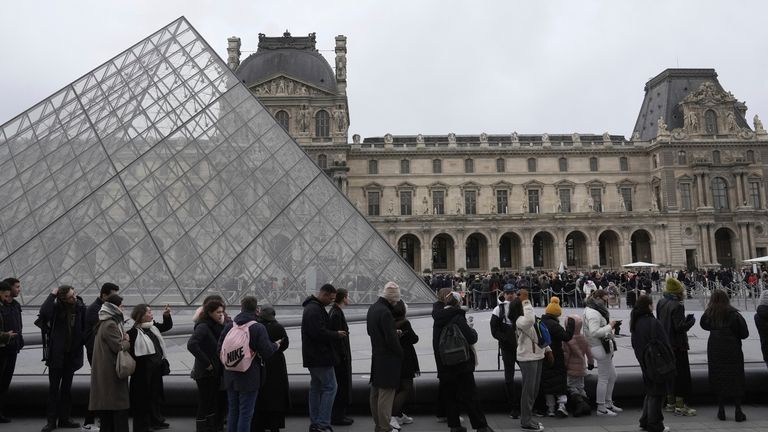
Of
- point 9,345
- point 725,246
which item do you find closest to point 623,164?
point 725,246

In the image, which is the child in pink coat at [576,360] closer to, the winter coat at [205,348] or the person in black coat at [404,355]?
the person in black coat at [404,355]

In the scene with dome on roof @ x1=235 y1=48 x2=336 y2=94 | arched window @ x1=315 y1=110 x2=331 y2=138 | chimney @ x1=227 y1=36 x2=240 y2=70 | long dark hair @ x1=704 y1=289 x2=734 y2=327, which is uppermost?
chimney @ x1=227 y1=36 x2=240 y2=70

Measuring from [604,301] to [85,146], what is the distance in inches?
408

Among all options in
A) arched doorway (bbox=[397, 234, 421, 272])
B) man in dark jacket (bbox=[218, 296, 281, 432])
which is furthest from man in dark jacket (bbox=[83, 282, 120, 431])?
arched doorway (bbox=[397, 234, 421, 272])

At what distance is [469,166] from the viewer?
43000 millimetres

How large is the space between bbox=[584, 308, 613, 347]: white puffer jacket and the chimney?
42.8 metres

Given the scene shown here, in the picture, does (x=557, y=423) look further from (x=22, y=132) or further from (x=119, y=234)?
(x=22, y=132)

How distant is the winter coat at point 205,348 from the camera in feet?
13.4

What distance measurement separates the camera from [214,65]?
526 inches

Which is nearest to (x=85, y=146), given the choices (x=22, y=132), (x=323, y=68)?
A: (x=22, y=132)

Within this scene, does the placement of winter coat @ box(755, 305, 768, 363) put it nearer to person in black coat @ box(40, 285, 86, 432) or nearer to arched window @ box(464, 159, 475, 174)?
person in black coat @ box(40, 285, 86, 432)

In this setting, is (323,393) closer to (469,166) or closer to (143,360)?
(143,360)

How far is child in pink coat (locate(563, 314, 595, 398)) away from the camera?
16.4ft

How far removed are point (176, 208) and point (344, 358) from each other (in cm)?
671
